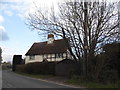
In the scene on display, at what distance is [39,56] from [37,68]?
22071 millimetres

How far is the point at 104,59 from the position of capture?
24812mm

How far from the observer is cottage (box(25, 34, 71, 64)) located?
58.6m

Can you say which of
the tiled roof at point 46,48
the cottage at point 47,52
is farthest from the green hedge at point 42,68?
the tiled roof at point 46,48

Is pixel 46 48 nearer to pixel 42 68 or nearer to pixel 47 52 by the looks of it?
pixel 47 52

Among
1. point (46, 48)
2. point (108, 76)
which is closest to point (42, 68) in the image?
point (108, 76)

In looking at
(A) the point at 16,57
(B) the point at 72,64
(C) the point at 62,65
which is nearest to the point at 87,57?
(B) the point at 72,64

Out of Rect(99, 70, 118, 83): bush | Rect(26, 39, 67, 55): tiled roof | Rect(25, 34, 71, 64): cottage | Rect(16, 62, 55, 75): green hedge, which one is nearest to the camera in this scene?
Rect(99, 70, 118, 83): bush

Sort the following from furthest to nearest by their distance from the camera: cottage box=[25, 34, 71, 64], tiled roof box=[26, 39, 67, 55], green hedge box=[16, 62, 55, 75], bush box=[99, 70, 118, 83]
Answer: tiled roof box=[26, 39, 67, 55] → cottage box=[25, 34, 71, 64] → green hedge box=[16, 62, 55, 75] → bush box=[99, 70, 118, 83]

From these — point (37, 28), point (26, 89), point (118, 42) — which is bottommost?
point (26, 89)

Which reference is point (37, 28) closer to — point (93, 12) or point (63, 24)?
point (63, 24)

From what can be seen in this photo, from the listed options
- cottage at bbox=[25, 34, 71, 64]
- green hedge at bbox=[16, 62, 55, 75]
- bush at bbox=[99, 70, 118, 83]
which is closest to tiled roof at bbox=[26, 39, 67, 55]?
cottage at bbox=[25, 34, 71, 64]

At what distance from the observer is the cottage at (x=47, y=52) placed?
5862cm

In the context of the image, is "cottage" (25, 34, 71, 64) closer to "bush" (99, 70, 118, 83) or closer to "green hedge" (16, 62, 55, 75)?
"green hedge" (16, 62, 55, 75)

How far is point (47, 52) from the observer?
6225cm
